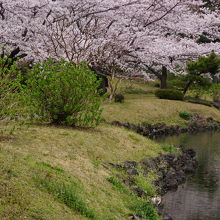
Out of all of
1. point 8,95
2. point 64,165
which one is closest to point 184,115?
point 8,95

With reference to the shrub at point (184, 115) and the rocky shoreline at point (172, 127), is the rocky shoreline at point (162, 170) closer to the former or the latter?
the rocky shoreline at point (172, 127)

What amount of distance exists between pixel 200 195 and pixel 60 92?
660cm

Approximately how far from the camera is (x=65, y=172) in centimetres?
999

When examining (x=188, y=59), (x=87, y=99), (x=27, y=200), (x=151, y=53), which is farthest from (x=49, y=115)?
(x=188, y=59)

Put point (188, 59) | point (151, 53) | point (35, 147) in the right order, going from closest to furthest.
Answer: point (35, 147)
point (151, 53)
point (188, 59)

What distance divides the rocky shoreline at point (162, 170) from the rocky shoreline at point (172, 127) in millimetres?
6404

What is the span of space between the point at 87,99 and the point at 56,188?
26.4 feet

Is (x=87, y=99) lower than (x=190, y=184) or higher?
higher

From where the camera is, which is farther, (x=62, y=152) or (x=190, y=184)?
(x=190, y=184)

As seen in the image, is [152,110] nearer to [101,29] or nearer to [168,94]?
[168,94]

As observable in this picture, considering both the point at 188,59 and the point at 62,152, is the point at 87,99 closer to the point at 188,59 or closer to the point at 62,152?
the point at 62,152

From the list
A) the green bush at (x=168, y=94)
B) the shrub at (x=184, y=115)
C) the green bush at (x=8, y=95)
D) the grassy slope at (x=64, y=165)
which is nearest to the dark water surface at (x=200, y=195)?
the grassy slope at (x=64, y=165)

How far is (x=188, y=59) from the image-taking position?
34.2 metres

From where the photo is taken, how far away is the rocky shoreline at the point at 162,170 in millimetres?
11969
